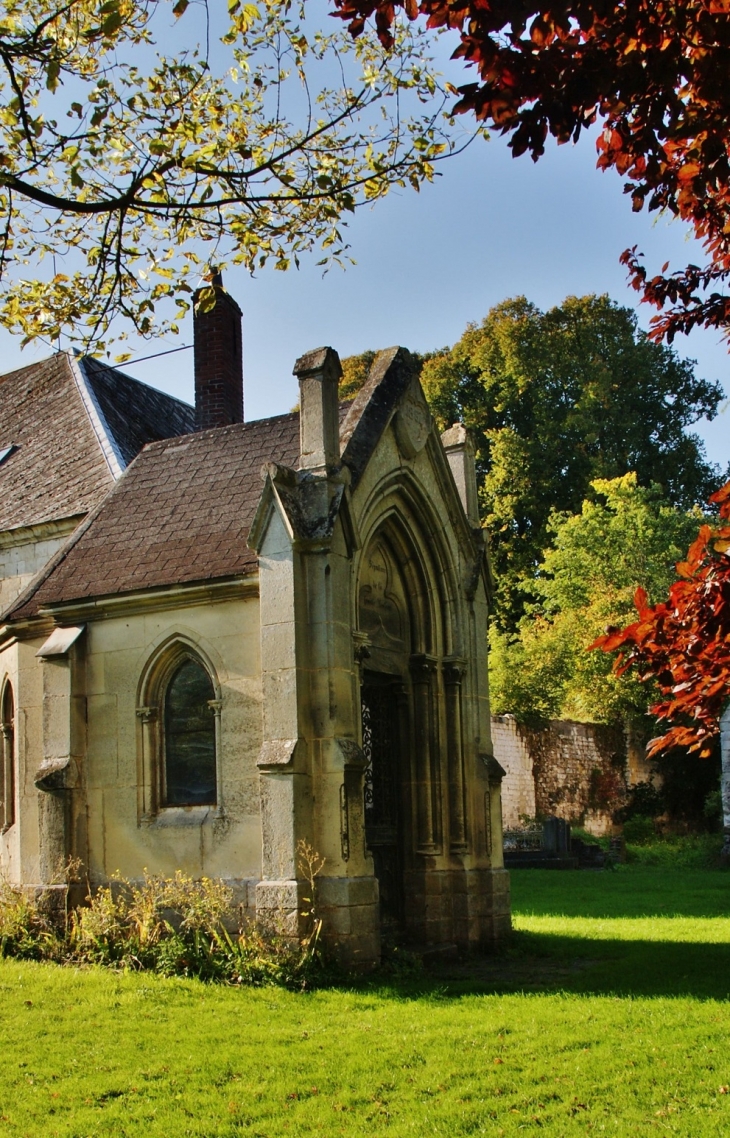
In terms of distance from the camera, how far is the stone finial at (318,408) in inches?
467

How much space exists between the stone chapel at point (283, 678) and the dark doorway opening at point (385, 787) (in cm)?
2

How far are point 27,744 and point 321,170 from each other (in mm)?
7718

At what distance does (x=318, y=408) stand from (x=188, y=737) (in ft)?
12.1

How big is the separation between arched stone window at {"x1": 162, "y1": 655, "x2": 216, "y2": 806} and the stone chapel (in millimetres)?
24

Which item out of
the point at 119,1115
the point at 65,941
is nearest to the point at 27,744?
the point at 65,941

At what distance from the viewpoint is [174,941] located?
11.1 m

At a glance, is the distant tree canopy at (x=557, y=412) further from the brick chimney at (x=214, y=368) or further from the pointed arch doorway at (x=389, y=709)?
the pointed arch doorway at (x=389, y=709)

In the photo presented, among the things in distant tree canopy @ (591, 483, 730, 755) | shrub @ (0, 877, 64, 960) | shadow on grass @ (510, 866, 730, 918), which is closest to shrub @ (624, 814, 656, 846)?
shadow on grass @ (510, 866, 730, 918)

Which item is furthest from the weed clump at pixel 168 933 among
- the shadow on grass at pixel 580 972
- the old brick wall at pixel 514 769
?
the old brick wall at pixel 514 769

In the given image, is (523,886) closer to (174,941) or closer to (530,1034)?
(174,941)

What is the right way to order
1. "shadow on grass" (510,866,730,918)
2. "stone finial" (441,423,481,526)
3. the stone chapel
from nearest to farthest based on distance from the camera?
the stone chapel → "stone finial" (441,423,481,526) → "shadow on grass" (510,866,730,918)

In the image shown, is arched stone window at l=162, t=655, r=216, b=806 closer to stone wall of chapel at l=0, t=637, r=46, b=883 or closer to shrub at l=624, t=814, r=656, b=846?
stone wall of chapel at l=0, t=637, r=46, b=883

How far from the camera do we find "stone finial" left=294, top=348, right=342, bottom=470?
467 inches

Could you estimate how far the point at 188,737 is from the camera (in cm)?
1249
